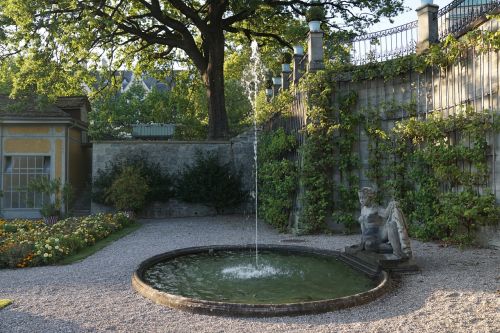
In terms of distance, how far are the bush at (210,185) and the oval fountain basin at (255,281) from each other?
8.21 metres

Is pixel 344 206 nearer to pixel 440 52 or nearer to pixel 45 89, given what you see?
pixel 440 52

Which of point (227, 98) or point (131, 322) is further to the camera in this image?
point (227, 98)

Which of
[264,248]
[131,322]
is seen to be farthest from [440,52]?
[131,322]

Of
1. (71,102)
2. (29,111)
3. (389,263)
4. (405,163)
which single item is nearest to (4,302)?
(389,263)

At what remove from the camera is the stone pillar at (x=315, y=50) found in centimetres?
1170

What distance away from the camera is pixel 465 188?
895 cm

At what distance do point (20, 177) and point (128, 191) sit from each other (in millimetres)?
4990

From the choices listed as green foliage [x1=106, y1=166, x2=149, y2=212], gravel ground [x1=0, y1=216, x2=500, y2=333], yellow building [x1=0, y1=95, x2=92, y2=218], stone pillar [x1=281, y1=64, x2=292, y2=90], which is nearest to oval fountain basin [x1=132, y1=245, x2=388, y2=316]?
gravel ground [x1=0, y1=216, x2=500, y2=333]

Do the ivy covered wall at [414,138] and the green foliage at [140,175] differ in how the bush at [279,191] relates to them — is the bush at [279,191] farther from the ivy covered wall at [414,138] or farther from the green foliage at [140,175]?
the green foliage at [140,175]

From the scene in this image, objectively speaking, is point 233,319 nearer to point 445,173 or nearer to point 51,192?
point 445,173

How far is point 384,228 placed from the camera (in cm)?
712

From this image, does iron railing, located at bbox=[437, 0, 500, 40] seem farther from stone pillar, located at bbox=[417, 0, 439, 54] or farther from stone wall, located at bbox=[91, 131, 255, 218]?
stone wall, located at bbox=[91, 131, 255, 218]

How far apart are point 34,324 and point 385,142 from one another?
853 cm

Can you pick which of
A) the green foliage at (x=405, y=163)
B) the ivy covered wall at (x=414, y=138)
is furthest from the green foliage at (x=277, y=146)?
the green foliage at (x=405, y=163)
